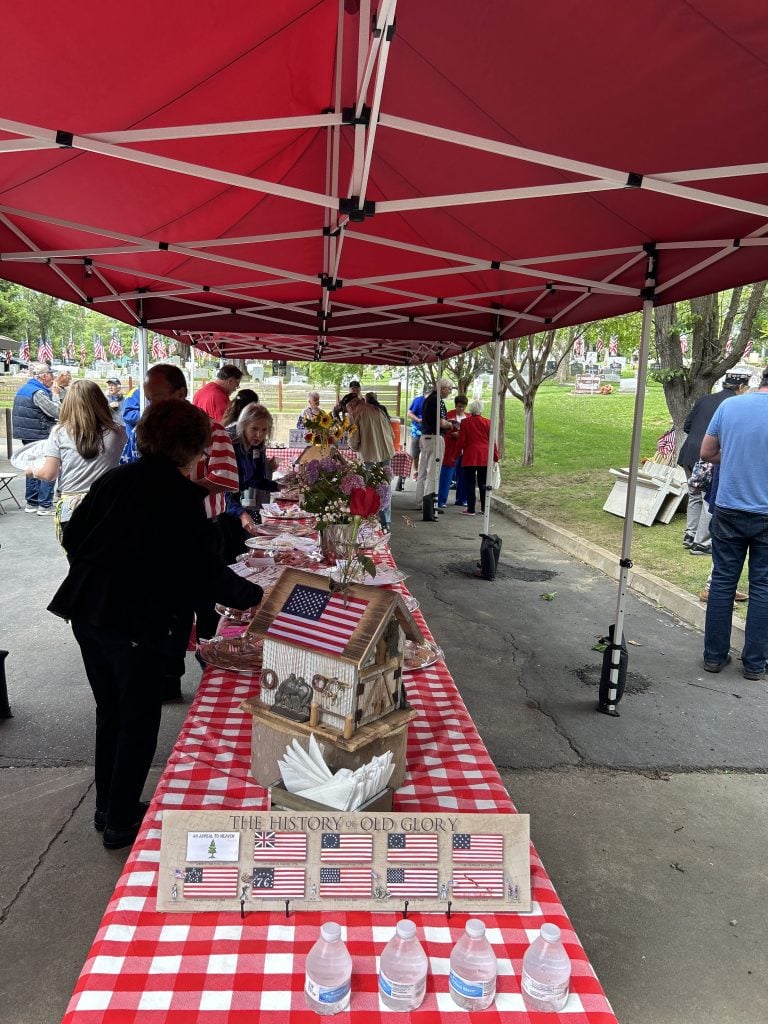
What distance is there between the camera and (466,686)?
15.3ft

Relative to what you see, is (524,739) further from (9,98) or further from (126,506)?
(9,98)

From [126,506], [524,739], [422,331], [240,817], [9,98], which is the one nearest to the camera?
[240,817]

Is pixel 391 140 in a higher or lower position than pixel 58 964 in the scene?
higher

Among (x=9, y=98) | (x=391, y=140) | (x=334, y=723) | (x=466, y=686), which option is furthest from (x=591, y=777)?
(x=9, y=98)

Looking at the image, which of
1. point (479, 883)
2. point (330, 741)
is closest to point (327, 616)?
point (330, 741)

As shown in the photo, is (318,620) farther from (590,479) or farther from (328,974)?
(590,479)

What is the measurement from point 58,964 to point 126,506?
1527mm

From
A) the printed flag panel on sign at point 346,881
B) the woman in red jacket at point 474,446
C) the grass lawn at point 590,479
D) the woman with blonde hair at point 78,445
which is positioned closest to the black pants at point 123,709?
the printed flag panel on sign at point 346,881

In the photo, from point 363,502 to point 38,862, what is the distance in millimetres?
2057

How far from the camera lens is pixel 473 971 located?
115cm

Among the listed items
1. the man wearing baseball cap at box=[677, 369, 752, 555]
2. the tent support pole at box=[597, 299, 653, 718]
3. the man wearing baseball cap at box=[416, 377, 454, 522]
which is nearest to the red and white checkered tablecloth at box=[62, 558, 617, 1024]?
the tent support pole at box=[597, 299, 653, 718]

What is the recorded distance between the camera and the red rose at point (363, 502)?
83.5 inches

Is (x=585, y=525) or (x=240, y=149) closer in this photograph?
(x=240, y=149)

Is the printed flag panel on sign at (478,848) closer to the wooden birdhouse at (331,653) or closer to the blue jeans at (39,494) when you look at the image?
the wooden birdhouse at (331,653)
